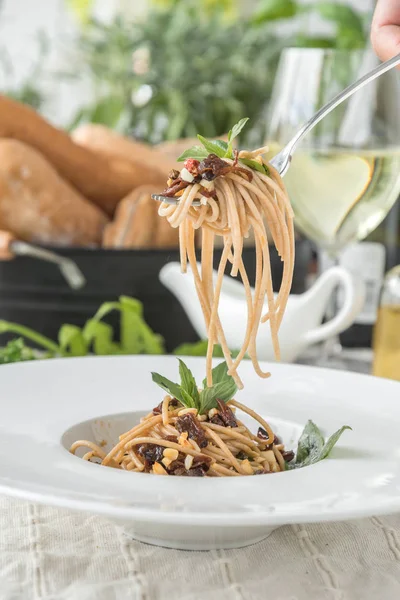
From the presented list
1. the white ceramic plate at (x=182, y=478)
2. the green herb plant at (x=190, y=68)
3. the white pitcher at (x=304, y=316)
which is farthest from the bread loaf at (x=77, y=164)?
the white ceramic plate at (x=182, y=478)

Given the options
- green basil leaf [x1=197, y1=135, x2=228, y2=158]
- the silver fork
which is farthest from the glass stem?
green basil leaf [x1=197, y1=135, x2=228, y2=158]

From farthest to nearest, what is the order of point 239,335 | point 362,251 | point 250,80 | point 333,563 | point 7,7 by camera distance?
point 7,7 < point 250,80 < point 362,251 < point 239,335 < point 333,563

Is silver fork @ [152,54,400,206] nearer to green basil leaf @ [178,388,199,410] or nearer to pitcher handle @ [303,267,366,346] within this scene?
green basil leaf @ [178,388,199,410]

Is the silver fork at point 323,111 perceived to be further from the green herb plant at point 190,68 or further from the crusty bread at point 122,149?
the green herb plant at point 190,68

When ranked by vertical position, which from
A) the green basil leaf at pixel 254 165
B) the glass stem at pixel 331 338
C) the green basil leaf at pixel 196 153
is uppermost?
the green basil leaf at pixel 196 153

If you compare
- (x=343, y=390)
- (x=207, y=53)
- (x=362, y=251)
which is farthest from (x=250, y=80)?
(x=343, y=390)

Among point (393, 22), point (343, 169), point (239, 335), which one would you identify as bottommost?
point (239, 335)

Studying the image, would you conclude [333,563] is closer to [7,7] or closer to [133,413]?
[133,413]
